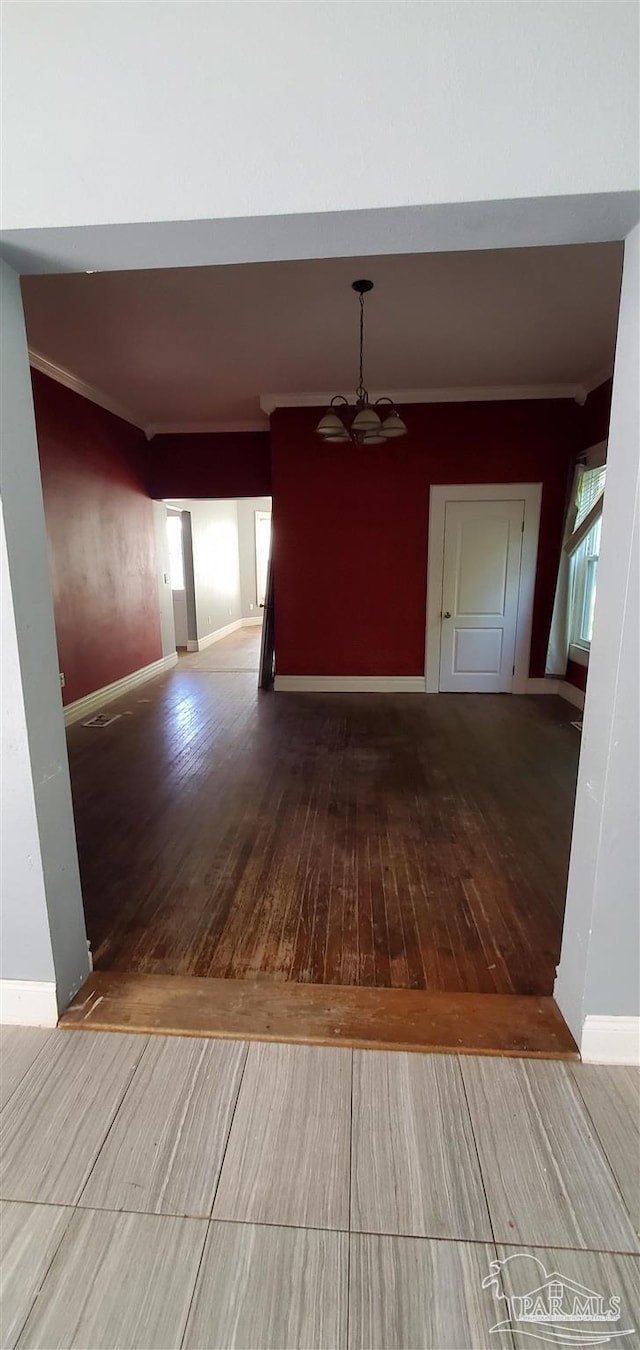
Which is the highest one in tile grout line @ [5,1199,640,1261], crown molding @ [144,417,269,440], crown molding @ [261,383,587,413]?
crown molding @ [261,383,587,413]

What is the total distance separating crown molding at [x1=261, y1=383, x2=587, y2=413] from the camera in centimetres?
480

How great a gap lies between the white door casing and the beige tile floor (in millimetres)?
4184

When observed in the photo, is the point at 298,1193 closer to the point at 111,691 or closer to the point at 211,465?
the point at 111,691

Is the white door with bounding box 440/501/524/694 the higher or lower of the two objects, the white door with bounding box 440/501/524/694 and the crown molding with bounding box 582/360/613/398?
the lower

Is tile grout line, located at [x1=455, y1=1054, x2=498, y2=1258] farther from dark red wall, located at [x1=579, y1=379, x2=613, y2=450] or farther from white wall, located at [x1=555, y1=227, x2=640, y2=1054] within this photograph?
dark red wall, located at [x1=579, y1=379, x2=613, y2=450]

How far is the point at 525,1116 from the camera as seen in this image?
1.28 meters

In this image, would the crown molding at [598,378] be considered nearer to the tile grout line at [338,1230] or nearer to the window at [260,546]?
the tile grout line at [338,1230]

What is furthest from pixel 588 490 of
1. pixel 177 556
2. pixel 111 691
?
pixel 177 556

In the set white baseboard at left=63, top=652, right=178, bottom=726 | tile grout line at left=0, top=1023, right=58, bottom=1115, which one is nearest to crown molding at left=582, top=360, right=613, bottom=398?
white baseboard at left=63, top=652, right=178, bottom=726

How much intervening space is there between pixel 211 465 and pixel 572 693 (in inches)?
168

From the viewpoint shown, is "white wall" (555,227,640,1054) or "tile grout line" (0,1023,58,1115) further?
"tile grout line" (0,1023,58,1115)

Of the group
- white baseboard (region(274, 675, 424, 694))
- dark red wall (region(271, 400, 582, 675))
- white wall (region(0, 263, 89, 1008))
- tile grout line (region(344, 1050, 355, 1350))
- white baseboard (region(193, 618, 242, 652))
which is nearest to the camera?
tile grout line (region(344, 1050, 355, 1350))

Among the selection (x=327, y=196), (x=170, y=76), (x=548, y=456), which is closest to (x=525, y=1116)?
(x=327, y=196)

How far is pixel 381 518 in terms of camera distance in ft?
16.9
